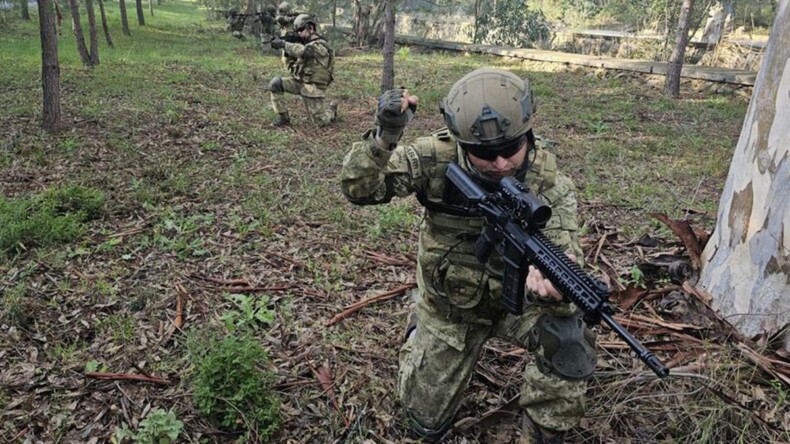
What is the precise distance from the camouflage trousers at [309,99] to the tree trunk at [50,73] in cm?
289

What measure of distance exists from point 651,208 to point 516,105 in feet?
12.0

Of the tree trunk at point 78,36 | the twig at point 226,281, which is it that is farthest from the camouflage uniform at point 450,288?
the tree trunk at point 78,36

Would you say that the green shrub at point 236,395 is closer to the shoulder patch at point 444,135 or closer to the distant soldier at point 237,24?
the shoulder patch at point 444,135

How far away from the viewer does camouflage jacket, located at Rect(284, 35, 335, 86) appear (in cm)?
855

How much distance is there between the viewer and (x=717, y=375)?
279 centimetres

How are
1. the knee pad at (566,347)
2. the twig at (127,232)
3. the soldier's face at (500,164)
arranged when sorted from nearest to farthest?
1. the knee pad at (566,347)
2. the soldier's face at (500,164)
3. the twig at (127,232)

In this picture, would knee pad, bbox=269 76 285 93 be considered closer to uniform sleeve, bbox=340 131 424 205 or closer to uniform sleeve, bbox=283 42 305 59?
uniform sleeve, bbox=283 42 305 59

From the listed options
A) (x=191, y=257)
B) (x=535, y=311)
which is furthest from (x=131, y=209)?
(x=535, y=311)

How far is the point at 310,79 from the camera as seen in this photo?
863 centimetres

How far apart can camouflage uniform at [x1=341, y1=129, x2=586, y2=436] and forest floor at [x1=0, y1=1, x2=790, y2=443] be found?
0.26 m

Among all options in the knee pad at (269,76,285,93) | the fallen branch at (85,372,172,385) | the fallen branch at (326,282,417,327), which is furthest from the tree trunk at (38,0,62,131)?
the fallen branch at (326,282,417,327)

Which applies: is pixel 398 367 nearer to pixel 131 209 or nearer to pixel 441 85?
pixel 131 209

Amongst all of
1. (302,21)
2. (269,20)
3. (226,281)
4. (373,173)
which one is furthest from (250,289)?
(269,20)

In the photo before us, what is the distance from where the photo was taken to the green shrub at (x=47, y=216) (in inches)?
171
